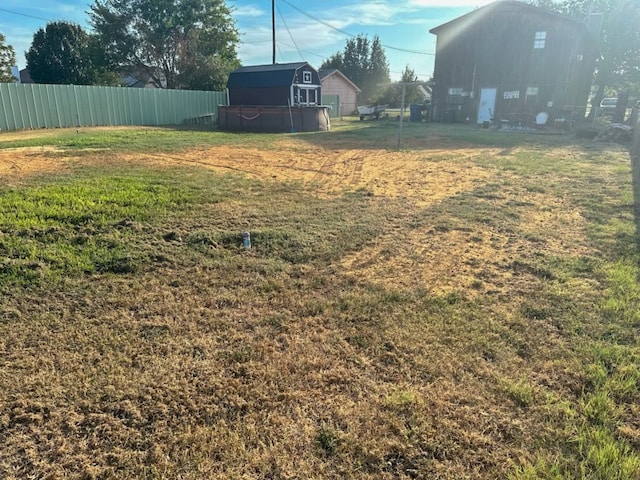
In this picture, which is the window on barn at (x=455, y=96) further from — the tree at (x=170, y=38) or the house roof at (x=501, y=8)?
the tree at (x=170, y=38)

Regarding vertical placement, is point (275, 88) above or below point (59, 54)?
below

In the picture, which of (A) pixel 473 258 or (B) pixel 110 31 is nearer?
(A) pixel 473 258

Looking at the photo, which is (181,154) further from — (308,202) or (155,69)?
(155,69)

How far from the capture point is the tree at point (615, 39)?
2558 centimetres

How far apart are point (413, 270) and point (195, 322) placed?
6.98 ft

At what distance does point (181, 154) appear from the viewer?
35.1 feet

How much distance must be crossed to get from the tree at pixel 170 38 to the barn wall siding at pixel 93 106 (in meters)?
6.45

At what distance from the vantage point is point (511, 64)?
23516 millimetres

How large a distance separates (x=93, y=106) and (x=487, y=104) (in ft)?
70.1

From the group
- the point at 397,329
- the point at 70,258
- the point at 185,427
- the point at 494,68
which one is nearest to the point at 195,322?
the point at 185,427

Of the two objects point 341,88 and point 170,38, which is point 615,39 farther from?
point 170,38

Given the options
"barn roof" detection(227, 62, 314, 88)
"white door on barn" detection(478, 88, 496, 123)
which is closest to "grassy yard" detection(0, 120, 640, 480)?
"white door on barn" detection(478, 88, 496, 123)

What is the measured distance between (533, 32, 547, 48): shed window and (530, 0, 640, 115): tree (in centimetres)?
421

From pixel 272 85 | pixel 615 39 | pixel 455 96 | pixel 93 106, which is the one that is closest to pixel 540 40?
pixel 455 96
